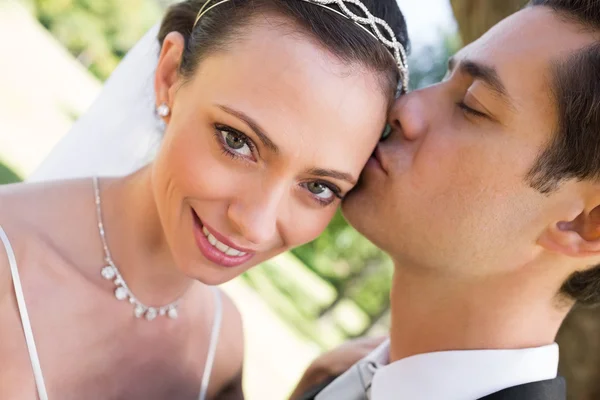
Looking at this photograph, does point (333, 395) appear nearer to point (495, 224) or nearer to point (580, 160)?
point (495, 224)

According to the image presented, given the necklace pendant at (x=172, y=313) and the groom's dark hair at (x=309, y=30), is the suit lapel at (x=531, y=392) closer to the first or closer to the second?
the groom's dark hair at (x=309, y=30)

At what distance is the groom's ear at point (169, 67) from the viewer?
7.39ft

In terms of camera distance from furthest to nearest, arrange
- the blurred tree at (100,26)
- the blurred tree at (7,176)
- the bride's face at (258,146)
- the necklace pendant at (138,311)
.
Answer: the blurred tree at (100,26), the blurred tree at (7,176), the necklace pendant at (138,311), the bride's face at (258,146)

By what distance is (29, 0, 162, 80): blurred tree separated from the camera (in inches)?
540

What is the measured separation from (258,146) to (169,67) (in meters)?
0.57

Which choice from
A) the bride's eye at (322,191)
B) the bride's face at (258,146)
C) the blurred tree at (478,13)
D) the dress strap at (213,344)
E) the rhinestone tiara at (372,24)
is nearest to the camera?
the bride's face at (258,146)

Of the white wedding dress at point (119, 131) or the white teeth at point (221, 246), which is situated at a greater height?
the white wedding dress at point (119, 131)

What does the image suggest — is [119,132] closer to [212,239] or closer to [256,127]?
[212,239]

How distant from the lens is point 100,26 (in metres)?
14.2

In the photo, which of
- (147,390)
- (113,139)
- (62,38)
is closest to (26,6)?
(62,38)

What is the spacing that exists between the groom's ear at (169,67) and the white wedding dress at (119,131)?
2.22 feet

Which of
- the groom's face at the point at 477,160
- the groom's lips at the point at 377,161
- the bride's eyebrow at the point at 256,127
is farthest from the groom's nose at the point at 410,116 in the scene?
the bride's eyebrow at the point at 256,127

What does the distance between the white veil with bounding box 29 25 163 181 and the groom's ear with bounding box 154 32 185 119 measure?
74 centimetres

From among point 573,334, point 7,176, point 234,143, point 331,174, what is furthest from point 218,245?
point 7,176
